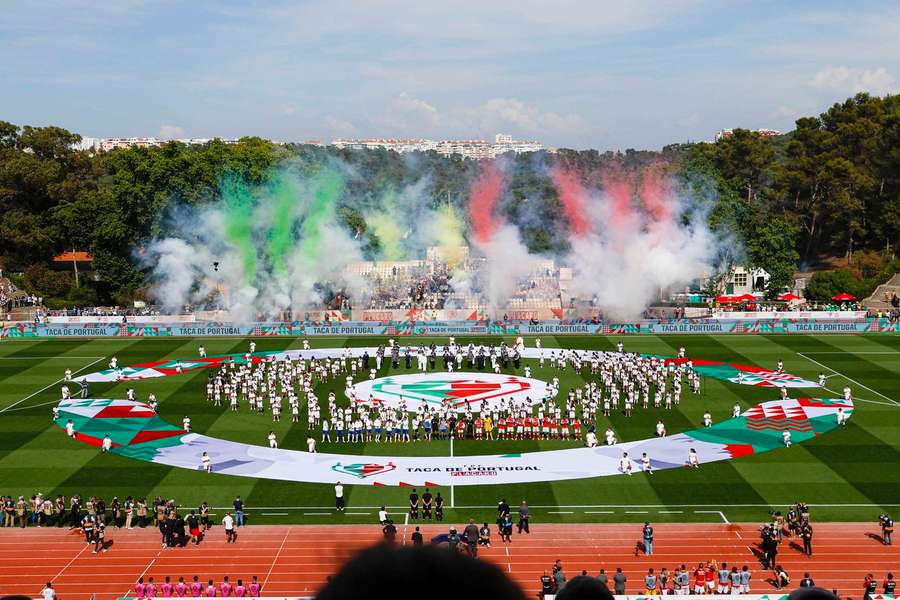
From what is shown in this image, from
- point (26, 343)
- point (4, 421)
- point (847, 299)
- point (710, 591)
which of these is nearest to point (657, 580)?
point (710, 591)

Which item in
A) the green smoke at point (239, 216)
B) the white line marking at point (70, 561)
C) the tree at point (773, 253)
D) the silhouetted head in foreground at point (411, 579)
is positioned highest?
the green smoke at point (239, 216)

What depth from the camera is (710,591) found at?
78.2 feet

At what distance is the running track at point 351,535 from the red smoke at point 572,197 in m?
45.7

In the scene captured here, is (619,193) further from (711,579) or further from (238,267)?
(711,579)

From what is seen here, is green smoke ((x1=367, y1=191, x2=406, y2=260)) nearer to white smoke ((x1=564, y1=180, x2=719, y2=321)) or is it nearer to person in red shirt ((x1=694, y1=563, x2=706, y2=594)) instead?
white smoke ((x1=564, y1=180, x2=719, y2=321))

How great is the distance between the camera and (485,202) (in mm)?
76562

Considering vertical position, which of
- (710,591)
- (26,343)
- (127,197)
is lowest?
(710,591)

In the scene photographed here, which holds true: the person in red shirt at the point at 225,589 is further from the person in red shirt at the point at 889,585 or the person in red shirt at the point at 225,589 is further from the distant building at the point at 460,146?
the distant building at the point at 460,146

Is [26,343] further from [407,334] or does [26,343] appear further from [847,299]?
[847,299]

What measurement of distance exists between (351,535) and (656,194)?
54.2 m

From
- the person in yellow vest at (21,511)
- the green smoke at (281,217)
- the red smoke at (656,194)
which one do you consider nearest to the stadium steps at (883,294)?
the red smoke at (656,194)

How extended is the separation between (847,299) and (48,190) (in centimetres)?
6776

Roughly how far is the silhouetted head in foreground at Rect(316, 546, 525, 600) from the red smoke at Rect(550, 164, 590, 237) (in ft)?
231

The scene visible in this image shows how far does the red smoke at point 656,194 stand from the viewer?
71.8 meters
